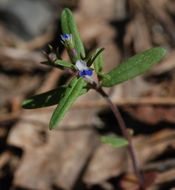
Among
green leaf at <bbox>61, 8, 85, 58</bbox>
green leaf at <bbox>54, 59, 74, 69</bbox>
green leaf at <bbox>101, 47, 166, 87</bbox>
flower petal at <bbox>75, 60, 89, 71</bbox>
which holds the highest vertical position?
green leaf at <bbox>61, 8, 85, 58</bbox>

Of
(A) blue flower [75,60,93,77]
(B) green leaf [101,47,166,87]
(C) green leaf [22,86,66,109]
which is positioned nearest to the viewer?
(A) blue flower [75,60,93,77]

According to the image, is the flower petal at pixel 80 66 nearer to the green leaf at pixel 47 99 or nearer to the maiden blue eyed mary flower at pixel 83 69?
the maiden blue eyed mary flower at pixel 83 69

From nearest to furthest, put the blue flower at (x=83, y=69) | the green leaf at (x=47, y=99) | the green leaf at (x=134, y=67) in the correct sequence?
the blue flower at (x=83, y=69), the green leaf at (x=134, y=67), the green leaf at (x=47, y=99)

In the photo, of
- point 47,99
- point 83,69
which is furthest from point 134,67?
point 47,99

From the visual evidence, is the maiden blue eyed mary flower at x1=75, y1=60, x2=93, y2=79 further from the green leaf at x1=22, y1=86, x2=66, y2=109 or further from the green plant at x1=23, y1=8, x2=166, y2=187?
the green leaf at x1=22, y1=86, x2=66, y2=109

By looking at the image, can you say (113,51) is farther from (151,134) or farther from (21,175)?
(21,175)

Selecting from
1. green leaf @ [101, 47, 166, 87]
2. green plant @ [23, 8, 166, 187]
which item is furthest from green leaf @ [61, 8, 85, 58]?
green leaf @ [101, 47, 166, 87]

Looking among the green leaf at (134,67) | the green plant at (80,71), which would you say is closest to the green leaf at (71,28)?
the green plant at (80,71)

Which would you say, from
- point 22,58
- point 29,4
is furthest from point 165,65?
point 29,4

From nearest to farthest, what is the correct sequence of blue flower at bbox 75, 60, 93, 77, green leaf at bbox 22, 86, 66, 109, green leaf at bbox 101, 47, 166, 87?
blue flower at bbox 75, 60, 93, 77 < green leaf at bbox 101, 47, 166, 87 < green leaf at bbox 22, 86, 66, 109
